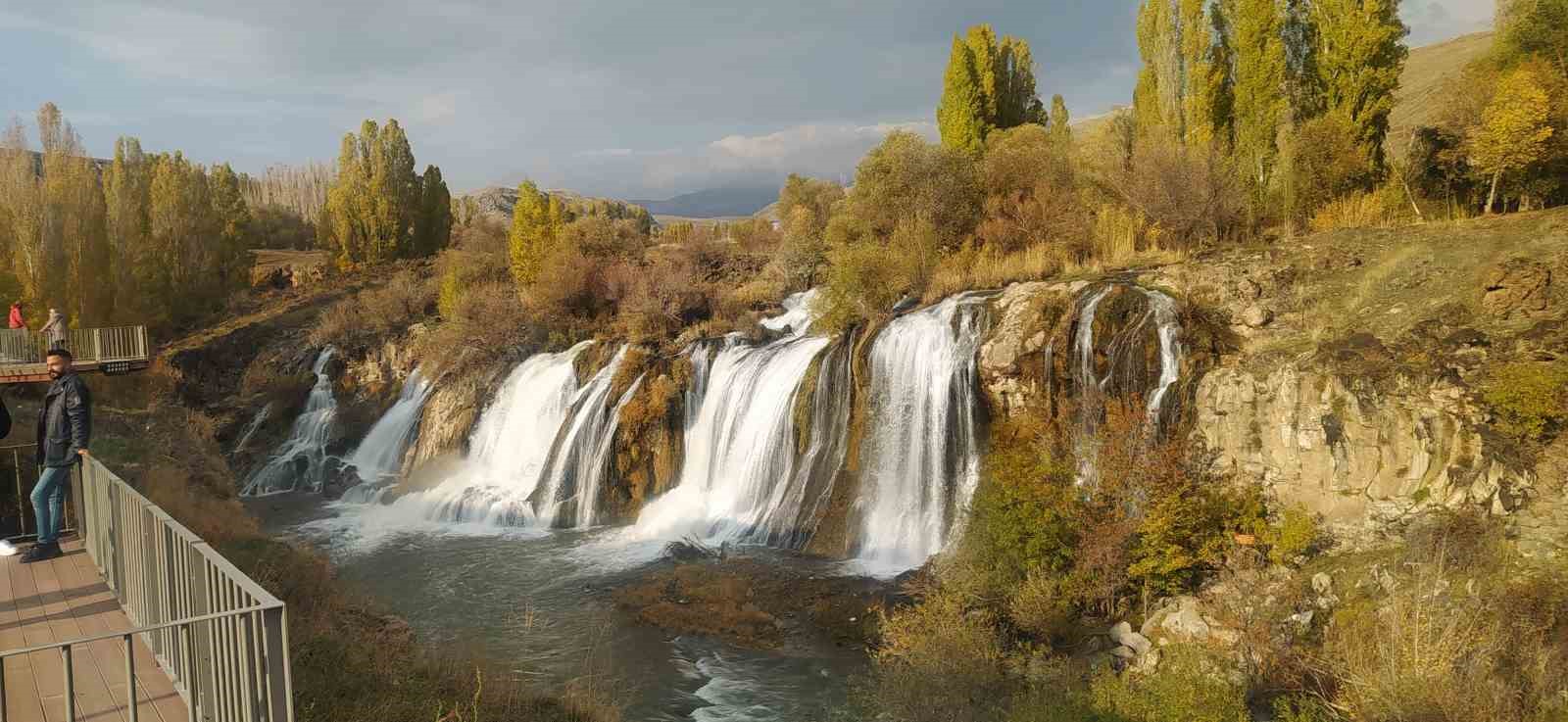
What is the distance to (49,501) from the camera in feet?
A: 25.9

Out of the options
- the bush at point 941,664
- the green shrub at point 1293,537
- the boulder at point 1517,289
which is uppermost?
the boulder at point 1517,289

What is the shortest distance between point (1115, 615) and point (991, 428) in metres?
4.50

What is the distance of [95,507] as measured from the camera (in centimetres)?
752

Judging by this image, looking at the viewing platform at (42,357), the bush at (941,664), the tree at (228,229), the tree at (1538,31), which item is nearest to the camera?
the bush at (941,664)

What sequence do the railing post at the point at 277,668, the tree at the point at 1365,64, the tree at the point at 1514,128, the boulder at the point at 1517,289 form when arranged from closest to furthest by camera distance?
the railing post at the point at 277,668, the boulder at the point at 1517,289, the tree at the point at 1514,128, the tree at the point at 1365,64

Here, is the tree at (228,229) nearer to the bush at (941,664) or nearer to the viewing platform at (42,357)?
the viewing platform at (42,357)

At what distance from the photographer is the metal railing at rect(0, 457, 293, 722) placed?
424 cm

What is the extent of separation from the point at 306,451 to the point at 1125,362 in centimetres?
2291

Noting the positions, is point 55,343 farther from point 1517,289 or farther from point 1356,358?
point 1517,289

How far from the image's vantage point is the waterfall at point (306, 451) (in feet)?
78.2

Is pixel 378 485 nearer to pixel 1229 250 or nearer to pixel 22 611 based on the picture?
pixel 22 611

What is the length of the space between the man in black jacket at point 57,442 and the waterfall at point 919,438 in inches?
425

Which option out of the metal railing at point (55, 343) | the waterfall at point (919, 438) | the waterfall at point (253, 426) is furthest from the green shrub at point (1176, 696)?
the waterfall at point (253, 426)

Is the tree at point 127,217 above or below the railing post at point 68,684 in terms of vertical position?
above
